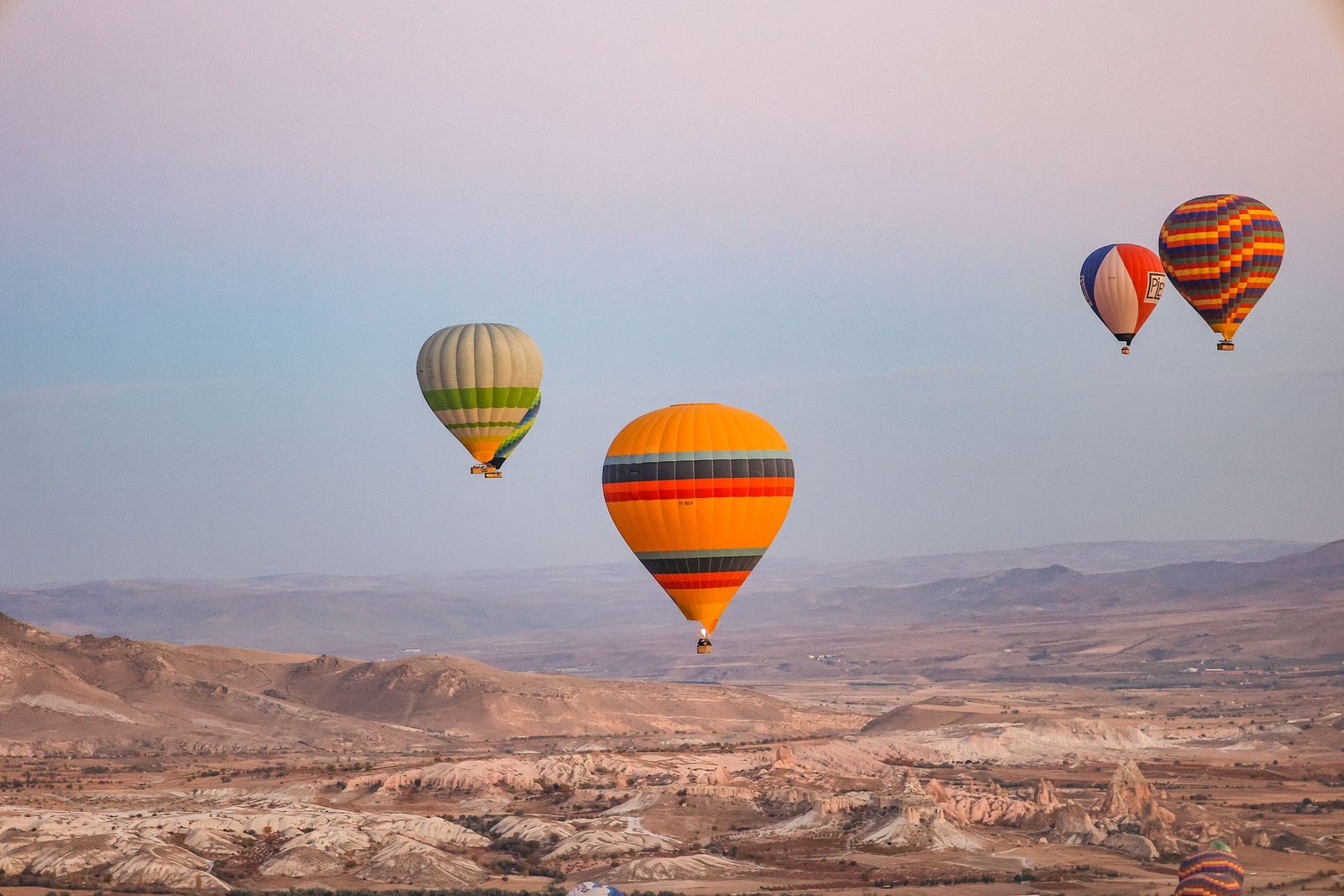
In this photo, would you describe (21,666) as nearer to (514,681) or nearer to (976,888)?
(514,681)

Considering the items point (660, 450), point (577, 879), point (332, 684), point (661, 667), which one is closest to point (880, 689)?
point (661, 667)

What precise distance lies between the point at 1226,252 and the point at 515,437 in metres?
24.8

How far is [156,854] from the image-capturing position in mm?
58531

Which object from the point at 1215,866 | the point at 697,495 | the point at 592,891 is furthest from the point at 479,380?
the point at 1215,866

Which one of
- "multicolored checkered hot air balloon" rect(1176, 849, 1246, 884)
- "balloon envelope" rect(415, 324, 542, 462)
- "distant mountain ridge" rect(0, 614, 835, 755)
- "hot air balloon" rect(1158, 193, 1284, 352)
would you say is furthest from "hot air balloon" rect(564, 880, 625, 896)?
"distant mountain ridge" rect(0, 614, 835, 755)

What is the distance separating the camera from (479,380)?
63.8 metres

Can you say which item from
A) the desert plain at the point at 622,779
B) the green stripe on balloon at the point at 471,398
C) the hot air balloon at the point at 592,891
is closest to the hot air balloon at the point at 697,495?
the hot air balloon at the point at 592,891

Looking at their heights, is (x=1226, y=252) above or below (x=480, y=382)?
above

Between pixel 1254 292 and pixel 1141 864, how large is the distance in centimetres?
1989

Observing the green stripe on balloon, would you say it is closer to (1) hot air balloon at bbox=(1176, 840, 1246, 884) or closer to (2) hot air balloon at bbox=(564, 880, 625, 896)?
(2) hot air balloon at bbox=(564, 880, 625, 896)

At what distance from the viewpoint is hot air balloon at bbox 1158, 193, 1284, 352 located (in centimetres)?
6588

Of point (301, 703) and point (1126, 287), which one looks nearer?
point (1126, 287)

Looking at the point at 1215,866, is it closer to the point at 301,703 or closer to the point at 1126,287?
the point at 1126,287

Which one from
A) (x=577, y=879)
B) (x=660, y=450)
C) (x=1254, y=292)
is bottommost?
(x=577, y=879)
